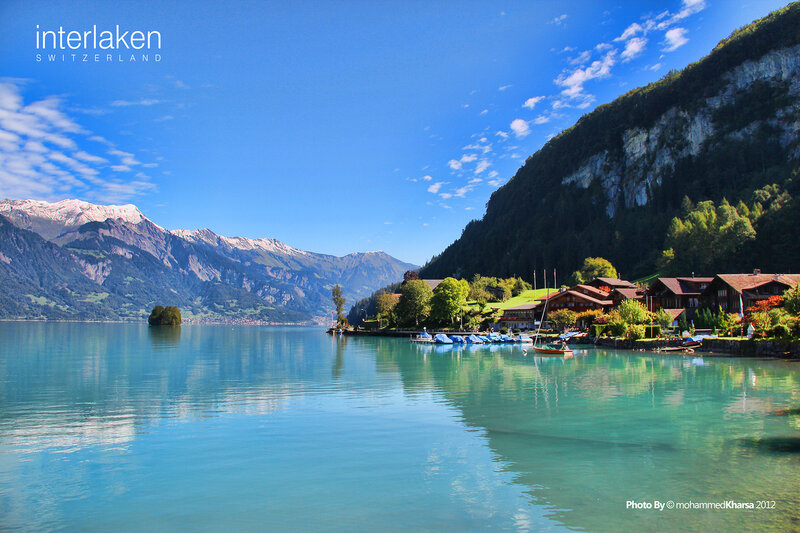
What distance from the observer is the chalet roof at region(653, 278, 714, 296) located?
98.2 metres

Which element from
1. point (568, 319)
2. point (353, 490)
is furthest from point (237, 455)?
point (568, 319)

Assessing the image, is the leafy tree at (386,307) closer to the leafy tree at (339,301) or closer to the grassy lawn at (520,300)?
the leafy tree at (339,301)

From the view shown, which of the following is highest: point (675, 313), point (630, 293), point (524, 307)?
point (630, 293)

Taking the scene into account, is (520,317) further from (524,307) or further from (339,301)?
(339,301)

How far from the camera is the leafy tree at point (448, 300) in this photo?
134 m

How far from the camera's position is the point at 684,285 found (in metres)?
100

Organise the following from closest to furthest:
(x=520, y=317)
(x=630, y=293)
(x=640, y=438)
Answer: (x=640, y=438)
(x=630, y=293)
(x=520, y=317)

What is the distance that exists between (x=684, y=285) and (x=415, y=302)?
68060 mm

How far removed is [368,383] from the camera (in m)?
43.6

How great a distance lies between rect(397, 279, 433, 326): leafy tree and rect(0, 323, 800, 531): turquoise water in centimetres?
10290

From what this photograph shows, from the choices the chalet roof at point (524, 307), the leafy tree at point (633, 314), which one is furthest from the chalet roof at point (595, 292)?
the leafy tree at point (633, 314)

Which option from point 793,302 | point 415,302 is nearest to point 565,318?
point 415,302

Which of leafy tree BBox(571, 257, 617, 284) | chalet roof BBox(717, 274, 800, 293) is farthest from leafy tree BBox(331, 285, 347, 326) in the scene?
chalet roof BBox(717, 274, 800, 293)

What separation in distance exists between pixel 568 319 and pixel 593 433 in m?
85.3
